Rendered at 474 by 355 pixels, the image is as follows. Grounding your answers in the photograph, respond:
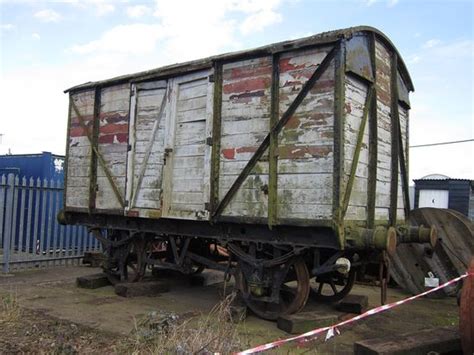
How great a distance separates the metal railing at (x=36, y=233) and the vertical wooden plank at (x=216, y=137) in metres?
5.27

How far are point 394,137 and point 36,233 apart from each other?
777 cm

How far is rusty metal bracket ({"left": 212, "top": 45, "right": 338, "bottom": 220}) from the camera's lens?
5.91 meters

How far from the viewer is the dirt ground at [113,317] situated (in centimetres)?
508

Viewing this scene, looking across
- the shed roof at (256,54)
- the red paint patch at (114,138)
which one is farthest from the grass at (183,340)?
the red paint patch at (114,138)

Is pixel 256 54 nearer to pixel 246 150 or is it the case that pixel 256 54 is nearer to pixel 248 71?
pixel 248 71

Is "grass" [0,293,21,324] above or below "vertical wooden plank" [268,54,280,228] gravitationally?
below

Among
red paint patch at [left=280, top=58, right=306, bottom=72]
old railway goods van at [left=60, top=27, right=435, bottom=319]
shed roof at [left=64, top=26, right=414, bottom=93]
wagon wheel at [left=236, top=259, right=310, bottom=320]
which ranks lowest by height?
wagon wheel at [left=236, top=259, right=310, bottom=320]

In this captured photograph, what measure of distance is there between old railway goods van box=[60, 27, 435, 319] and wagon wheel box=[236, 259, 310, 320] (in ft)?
0.06

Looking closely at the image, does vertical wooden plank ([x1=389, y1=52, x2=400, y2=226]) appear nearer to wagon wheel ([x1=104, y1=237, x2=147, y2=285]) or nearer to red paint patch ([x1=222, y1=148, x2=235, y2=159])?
red paint patch ([x1=222, y1=148, x2=235, y2=159])

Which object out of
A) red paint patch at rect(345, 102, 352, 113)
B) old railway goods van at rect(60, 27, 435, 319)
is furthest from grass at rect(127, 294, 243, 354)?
red paint patch at rect(345, 102, 352, 113)

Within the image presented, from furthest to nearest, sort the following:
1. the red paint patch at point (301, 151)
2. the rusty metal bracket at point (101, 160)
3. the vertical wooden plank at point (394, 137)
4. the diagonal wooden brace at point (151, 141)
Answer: the rusty metal bracket at point (101, 160) < the diagonal wooden brace at point (151, 141) < the vertical wooden plank at point (394, 137) < the red paint patch at point (301, 151)

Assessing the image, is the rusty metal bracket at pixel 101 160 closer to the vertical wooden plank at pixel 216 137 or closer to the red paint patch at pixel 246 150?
the vertical wooden plank at pixel 216 137

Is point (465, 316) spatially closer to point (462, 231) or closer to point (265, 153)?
point (265, 153)

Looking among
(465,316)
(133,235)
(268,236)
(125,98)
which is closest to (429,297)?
(268,236)
